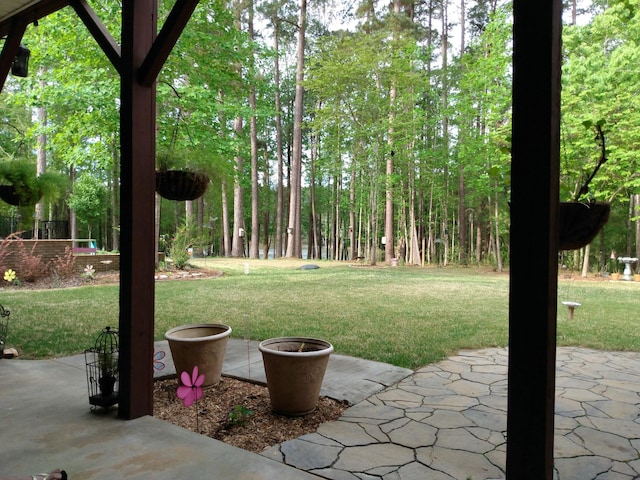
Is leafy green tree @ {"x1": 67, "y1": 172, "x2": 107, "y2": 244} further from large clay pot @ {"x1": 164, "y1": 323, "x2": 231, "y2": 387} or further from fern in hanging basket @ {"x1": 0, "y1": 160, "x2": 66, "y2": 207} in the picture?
large clay pot @ {"x1": 164, "y1": 323, "x2": 231, "y2": 387}

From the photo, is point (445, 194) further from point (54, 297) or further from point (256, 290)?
point (54, 297)

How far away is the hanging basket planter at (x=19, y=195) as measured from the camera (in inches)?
172

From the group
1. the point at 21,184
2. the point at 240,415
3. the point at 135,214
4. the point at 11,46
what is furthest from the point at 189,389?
the point at 11,46

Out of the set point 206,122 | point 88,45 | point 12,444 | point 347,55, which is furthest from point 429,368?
point 347,55

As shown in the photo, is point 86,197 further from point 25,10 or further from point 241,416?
point 241,416

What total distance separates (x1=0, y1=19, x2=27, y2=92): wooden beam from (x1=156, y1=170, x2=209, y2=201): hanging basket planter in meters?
2.27

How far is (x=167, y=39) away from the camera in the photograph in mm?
2479

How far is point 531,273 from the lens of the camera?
1.46 m

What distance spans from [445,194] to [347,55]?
277 inches

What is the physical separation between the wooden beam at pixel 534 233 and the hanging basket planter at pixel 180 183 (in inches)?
93.5

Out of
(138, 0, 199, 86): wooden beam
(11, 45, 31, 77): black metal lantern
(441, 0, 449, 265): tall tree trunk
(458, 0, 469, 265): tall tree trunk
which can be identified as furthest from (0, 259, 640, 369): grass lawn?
(441, 0, 449, 265): tall tree trunk

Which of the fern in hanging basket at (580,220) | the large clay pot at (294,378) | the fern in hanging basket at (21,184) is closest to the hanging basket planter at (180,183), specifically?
the large clay pot at (294,378)

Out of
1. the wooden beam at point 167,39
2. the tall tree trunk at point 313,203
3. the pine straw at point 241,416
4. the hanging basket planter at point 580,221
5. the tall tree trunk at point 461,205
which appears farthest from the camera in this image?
the tall tree trunk at point 313,203

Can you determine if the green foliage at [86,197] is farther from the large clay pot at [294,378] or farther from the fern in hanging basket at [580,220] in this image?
the fern in hanging basket at [580,220]
